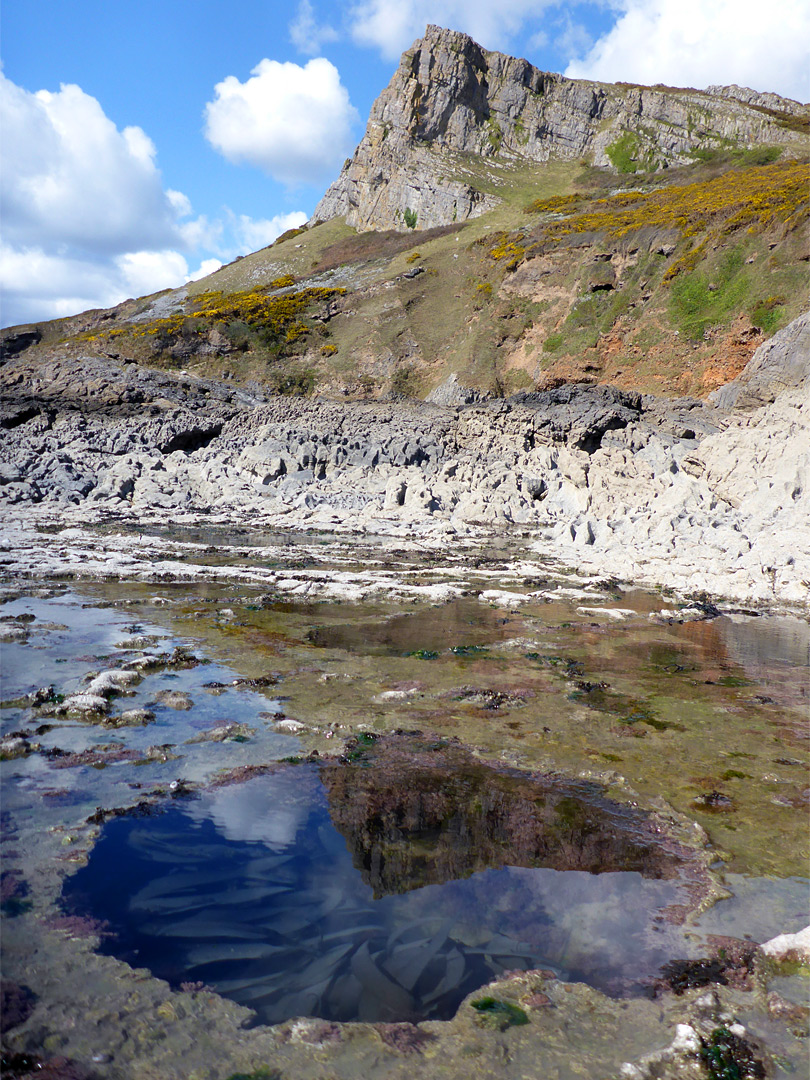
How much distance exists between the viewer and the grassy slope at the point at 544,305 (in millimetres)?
29172

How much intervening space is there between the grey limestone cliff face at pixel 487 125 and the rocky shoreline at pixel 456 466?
4024 cm

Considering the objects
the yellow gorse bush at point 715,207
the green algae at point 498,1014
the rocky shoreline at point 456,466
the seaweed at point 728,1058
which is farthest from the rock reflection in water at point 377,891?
the yellow gorse bush at point 715,207

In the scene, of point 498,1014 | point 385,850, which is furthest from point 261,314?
point 498,1014

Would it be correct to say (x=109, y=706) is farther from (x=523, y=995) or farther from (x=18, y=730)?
(x=523, y=995)

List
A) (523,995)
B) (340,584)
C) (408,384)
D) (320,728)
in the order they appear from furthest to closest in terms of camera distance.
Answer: (408,384) → (340,584) → (320,728) → (523,995)

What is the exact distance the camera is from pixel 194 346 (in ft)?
142

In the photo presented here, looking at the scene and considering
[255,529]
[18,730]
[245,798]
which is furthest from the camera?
[255,529]

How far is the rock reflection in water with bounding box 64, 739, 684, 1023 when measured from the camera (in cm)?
311

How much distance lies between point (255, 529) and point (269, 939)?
20354 millimetres

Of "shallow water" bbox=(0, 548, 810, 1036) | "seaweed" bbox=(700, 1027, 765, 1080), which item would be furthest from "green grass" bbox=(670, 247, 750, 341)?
"seaweed" bbox=(700, 1027, 765, 1080)

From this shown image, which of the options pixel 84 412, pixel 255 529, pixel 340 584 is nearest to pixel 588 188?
pixel 84 412

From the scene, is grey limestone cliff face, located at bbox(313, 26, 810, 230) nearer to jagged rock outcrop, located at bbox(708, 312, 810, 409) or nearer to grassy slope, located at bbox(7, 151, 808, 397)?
grassy slope, located at bbox(7, 151, 808, 397)

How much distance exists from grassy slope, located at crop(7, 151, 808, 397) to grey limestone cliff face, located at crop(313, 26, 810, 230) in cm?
1069

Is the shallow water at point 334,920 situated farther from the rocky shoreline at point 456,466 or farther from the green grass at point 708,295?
the green grass at point 708,295
